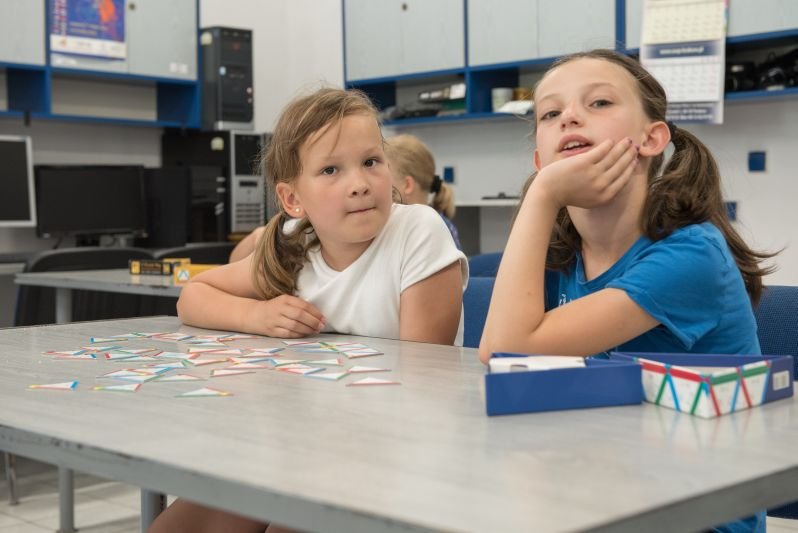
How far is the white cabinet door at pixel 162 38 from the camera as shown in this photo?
5.90 m

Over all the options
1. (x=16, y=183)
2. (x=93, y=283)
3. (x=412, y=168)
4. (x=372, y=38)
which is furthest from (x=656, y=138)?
(x=372, y=38)

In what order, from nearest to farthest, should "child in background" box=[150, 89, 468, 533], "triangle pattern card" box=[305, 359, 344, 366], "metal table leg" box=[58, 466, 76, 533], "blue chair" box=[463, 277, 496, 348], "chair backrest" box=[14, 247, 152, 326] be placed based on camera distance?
"triangle pattern card" box=[305, 359, 344, 366]
"child in background" box=[150, 89, 468, 533]
"blue chair" box=[463, 277, 496, 348]
"metal table leg" box=[58, 466, 76, 533]
"chair backrest" box=[14, 247, 152, 326]

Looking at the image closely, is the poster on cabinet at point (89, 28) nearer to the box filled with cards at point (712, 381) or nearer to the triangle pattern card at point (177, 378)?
the triangle pattern card at point (177, 378)

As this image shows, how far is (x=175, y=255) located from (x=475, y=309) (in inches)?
93.1

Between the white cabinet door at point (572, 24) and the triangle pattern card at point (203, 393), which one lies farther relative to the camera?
the white cabinet door at point (572, 24)

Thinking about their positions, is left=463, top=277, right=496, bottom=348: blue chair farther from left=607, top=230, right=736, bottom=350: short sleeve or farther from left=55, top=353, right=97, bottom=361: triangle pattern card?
left=55, top=353, right=97, bottom=361: triangle pattern card

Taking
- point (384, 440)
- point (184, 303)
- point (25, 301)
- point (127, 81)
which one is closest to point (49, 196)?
point (127, 81)

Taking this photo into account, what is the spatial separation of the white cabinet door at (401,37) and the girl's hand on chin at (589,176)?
4679 millimetres

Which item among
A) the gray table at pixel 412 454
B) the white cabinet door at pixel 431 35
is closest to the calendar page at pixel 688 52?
the white cabinet door at pixel 431 35

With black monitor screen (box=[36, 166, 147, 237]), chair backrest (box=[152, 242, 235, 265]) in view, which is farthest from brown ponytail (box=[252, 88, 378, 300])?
black monitor screen (box=[36, 166, 147, 237])

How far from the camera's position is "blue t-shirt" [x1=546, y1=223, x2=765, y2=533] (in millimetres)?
1186

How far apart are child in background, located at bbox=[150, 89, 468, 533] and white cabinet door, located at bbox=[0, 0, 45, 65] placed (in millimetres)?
4173

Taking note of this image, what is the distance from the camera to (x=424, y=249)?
1.67 m

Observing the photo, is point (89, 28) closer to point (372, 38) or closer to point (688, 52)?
point (372, 38)
